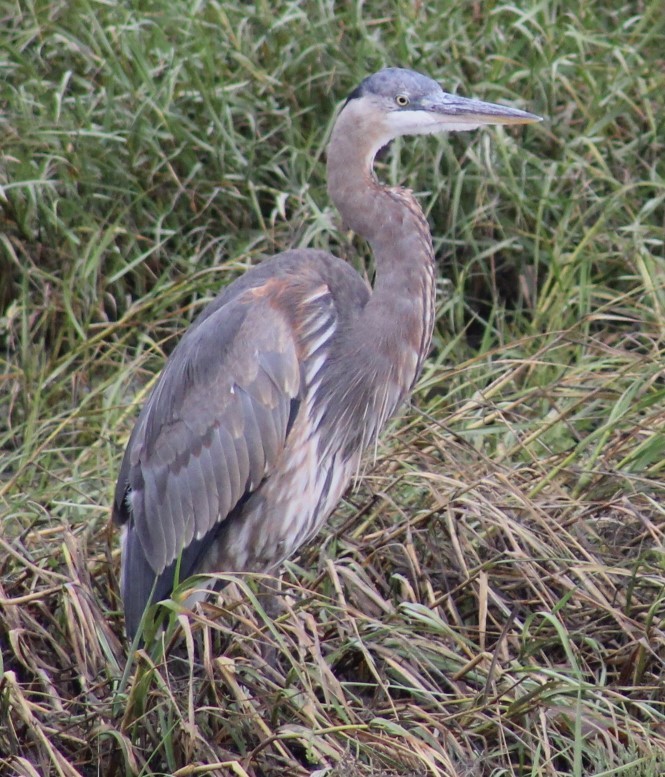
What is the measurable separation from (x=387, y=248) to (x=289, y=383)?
423 mm

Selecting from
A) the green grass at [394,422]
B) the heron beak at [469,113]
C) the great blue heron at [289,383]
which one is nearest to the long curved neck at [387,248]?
the great blue heron at [289,383]

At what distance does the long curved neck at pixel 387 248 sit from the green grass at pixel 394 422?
349 mm

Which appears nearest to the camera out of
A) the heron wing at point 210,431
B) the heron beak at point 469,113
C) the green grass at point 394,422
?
the green grass at point 394,422

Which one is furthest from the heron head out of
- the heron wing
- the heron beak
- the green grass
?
the green grass

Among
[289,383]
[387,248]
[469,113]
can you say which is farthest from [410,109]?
[289,383]

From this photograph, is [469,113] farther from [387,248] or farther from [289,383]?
[289,383]

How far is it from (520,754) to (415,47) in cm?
287

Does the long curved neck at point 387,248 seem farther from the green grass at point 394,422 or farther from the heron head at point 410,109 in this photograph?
the green grass at point 394,422

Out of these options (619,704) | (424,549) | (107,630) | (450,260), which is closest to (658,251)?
(450,260)

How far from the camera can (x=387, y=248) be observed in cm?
354

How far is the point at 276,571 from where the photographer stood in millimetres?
3672

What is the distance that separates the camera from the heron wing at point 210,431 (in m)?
3.44

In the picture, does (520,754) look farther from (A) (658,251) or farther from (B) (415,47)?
(B) (415,47)

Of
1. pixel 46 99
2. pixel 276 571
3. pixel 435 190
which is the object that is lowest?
Answer: pixel 276 571
